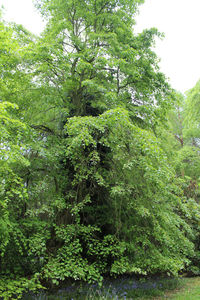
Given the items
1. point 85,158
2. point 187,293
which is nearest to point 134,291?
point 187,293

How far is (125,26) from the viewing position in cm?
722

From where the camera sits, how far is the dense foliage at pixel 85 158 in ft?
16.4

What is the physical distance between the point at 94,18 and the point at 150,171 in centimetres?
514

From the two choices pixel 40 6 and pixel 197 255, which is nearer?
pixel 40 6

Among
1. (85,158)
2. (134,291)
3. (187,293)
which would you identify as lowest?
(187,293)

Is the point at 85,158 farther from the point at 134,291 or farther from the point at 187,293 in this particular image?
the point at 187,293

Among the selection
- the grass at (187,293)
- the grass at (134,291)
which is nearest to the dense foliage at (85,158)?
the grass at (134,291)

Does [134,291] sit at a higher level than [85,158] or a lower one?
lower

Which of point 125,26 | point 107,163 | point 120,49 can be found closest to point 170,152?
point 107,163

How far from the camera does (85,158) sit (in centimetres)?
→ 576

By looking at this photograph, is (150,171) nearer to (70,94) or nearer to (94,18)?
(70,94)

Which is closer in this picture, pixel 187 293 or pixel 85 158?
pixel 85 158

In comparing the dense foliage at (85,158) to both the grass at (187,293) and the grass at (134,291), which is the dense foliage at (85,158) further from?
the grass at (187,293)

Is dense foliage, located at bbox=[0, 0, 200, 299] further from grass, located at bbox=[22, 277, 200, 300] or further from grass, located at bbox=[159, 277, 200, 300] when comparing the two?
grass, located at bbox=[159, 277, 200, 300]
